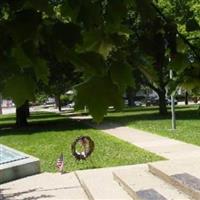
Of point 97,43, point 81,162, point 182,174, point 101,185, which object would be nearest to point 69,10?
point 97,43

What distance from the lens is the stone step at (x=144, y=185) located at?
26.9ft

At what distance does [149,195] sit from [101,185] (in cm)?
184

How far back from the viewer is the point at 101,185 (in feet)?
32.2

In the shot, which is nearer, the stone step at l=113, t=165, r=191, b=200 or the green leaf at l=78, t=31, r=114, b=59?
the green leaf at l=78, t=31, r=114, b=59

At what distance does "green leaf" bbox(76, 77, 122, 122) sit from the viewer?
164 centimetres

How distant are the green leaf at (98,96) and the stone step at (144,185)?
253 inches

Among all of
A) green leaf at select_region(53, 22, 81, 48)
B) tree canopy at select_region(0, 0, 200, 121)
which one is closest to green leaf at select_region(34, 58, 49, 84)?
tree canopy at select_region(0, 0, 200, 121)

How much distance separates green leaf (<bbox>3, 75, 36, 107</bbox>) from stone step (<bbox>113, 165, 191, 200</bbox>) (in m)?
6.52

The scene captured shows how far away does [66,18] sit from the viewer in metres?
1.78

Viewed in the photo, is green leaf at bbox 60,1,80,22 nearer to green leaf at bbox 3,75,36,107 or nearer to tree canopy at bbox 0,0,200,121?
tree canopy at bbox 0,0,200,121

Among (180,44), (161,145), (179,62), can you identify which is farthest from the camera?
(161,145)

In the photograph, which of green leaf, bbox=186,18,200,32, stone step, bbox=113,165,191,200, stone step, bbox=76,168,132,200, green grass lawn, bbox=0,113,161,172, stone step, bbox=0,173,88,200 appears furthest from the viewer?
green grass lawn, bbox=0,113,161,172

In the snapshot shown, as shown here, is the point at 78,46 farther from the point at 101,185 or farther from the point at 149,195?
the point at 101,185

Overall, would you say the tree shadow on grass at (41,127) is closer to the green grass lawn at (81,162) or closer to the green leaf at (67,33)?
the green grass lawn at (81,162)
